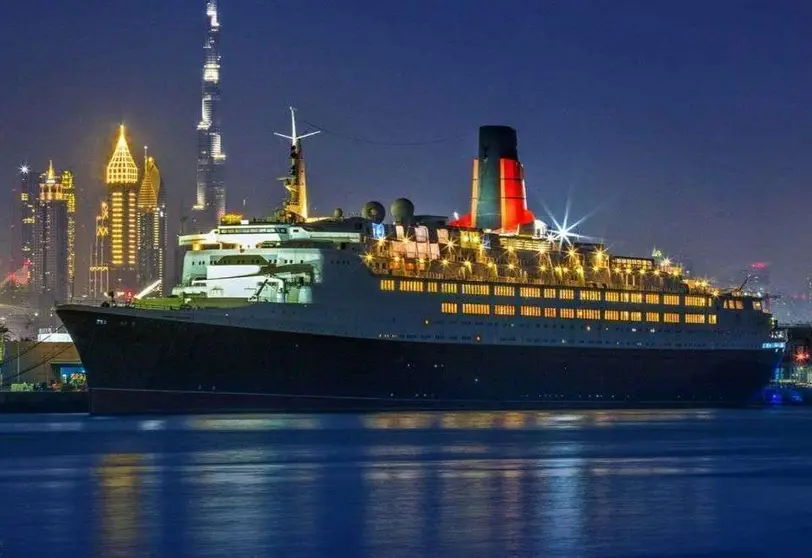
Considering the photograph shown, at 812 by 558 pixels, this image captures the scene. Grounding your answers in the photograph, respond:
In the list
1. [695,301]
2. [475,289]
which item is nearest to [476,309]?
[475,289]

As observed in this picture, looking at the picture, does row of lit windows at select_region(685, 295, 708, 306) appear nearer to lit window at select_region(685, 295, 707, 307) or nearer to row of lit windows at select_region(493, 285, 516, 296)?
lit window at select_region(685, 295, 707, 307)

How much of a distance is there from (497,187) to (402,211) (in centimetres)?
1090

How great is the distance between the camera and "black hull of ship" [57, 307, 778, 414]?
7056 centimetres

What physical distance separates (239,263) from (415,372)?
33.6 feet

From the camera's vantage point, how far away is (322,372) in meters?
74.4

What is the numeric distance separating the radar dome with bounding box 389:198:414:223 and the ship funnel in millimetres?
8597

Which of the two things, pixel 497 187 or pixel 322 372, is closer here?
pixel 322 372

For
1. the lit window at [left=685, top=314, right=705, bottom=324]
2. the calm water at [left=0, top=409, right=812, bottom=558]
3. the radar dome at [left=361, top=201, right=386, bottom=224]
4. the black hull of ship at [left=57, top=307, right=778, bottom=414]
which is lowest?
the calm water at [left=0, top=409, right=812, bottom=558]

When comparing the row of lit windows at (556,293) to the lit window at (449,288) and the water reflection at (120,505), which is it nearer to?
the lit window at (449,288)

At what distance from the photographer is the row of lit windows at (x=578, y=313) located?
3204 inches

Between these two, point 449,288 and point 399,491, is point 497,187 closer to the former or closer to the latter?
point 449,288

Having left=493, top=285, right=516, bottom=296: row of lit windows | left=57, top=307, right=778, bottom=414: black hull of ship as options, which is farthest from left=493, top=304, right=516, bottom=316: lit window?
left=57, top=307, right=778, bottom=414: black hull of ship

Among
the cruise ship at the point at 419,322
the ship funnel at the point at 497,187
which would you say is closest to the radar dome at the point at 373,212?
the cruise ship at the point at 419,322

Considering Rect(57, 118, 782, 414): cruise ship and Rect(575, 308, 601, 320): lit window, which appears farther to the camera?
Rect(575, 308, 601, 320): lit window
